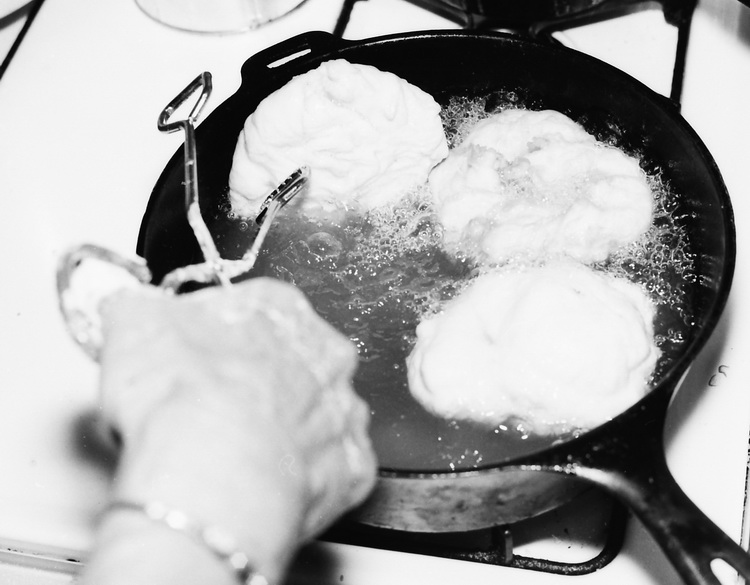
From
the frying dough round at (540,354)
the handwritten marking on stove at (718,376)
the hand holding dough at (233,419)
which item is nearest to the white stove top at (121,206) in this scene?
the handwritten marking on stove at (718,376)

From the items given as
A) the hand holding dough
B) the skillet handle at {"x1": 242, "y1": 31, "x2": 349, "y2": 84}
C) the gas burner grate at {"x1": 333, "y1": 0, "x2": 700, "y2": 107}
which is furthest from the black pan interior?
the hand holding dough

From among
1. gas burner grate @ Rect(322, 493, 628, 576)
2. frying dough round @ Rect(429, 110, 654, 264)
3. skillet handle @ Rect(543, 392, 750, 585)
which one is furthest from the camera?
frying dough round @ Rect(429, 110, 654, 264)

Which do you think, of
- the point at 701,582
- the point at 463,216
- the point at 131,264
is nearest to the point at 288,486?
the point at 131,264

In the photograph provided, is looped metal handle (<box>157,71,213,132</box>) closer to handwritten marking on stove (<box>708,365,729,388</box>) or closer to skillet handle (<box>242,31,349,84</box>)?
skillet handle (<box>242,31,349,84</box>)

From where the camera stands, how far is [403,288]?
0.93 m

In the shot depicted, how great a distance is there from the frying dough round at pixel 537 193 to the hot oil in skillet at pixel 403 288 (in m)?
0.03

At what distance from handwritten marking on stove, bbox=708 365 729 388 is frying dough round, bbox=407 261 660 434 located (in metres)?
Result: 0.07

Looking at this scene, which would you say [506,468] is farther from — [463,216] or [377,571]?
[463,216]

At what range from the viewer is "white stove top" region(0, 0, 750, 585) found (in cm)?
79

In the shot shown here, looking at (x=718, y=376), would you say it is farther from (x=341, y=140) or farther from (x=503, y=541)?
(x=341, y=140)

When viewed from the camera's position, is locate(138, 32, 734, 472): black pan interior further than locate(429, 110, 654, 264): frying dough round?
No

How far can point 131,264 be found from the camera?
0.55m

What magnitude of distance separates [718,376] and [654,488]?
289 mm

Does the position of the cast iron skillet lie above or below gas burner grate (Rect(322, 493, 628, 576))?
above
